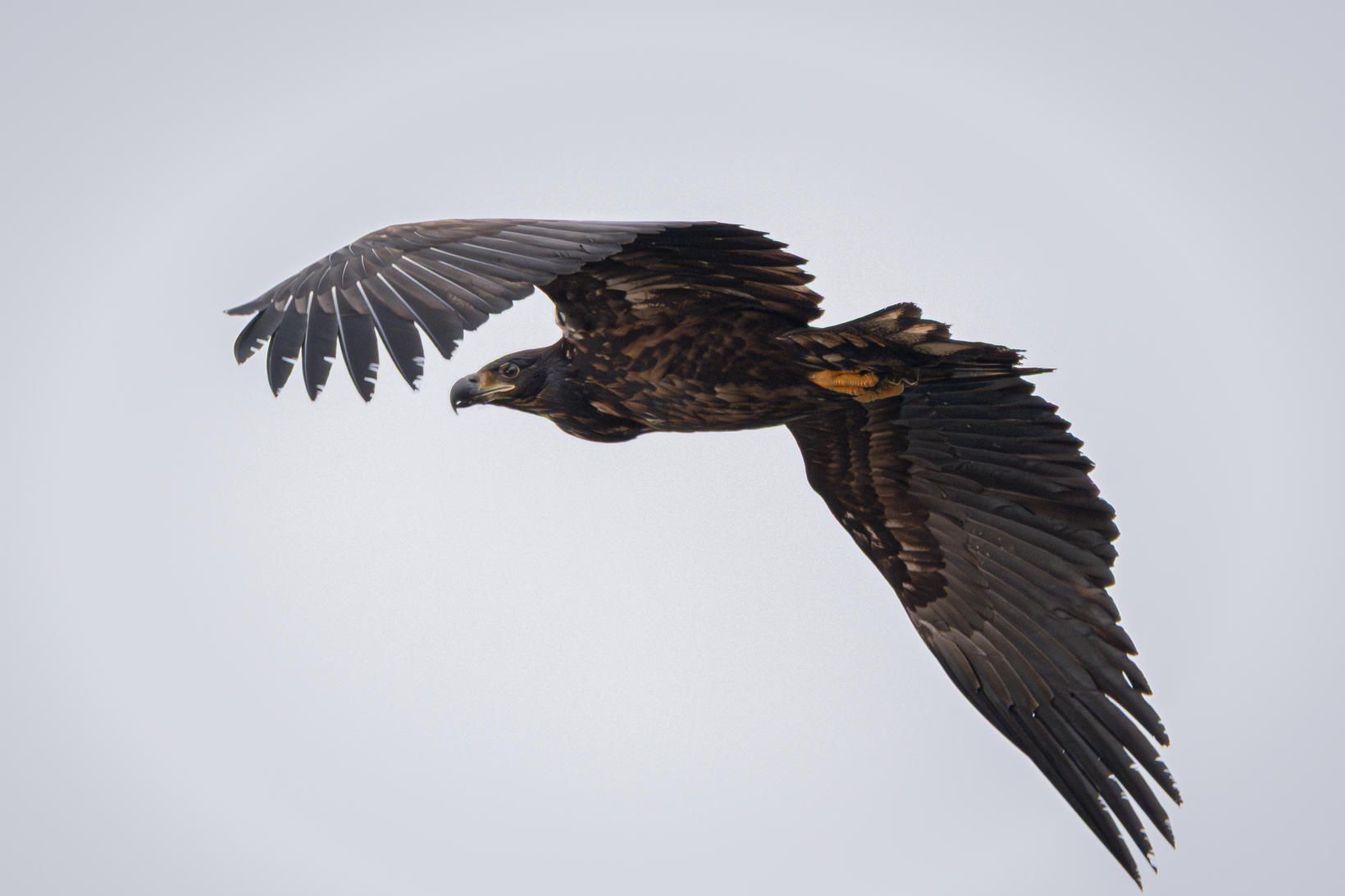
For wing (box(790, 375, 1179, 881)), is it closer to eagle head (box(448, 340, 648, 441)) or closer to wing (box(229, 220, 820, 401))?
eagle head (box(448, 340, 648, 441))

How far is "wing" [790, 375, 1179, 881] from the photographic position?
8180mm

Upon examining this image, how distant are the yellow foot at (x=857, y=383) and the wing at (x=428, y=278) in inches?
26.2

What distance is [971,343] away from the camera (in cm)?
770

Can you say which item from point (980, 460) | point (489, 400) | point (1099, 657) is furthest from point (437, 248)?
point (1099, 657)

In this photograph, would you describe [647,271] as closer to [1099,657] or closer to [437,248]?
[437,248]

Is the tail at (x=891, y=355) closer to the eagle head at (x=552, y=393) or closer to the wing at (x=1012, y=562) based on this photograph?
the wing at (x=1012, y=562)

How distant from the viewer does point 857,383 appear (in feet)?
26.5

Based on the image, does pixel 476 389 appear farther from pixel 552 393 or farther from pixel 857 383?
pixel 857 383

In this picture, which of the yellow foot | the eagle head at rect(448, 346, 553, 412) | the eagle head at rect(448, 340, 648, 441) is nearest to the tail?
the yellow foot

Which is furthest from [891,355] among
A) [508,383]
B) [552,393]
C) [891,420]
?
[508,383]

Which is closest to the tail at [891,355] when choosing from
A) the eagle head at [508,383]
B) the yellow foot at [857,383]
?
the yellow foot at [857,383]

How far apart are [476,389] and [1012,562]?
2.70 metres

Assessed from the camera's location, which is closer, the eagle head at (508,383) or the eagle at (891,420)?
the eagle at (891,420)

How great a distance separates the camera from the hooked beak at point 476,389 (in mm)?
8445
